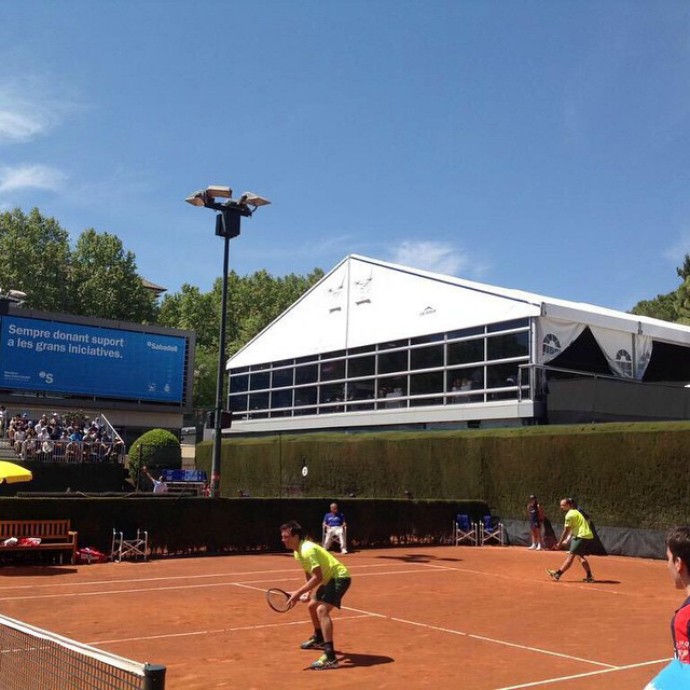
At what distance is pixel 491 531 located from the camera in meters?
28.1

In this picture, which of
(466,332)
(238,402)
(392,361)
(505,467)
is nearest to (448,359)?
(466,332)

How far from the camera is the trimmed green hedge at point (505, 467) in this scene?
2348 cm

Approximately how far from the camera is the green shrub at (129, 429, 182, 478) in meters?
38.7

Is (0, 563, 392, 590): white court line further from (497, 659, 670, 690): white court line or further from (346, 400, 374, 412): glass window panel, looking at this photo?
(346, 400, 374, 412): glass window panel

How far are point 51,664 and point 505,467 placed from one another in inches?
913

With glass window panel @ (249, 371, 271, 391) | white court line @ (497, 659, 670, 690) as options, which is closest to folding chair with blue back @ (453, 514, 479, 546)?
glass window panel @ (249, 371, 271, 391)

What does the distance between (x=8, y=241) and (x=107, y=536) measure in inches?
1958

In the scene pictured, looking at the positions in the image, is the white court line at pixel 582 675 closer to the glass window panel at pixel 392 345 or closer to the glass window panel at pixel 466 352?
the glass window panel at pixel 466 352

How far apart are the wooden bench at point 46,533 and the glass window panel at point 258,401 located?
24.1 meters

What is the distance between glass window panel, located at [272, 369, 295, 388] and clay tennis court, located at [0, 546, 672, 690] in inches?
865

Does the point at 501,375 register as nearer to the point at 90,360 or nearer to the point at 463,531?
the point at 463,531

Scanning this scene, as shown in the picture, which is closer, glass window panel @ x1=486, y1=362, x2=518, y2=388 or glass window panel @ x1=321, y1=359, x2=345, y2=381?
glass window panel @ x1=486, y1=362, x2=518, y2=388

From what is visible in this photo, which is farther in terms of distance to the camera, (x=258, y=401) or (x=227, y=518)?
(x=258, y=401)

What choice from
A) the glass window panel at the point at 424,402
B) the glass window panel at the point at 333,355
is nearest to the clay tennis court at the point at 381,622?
the glass window panel at the point at 424,402
